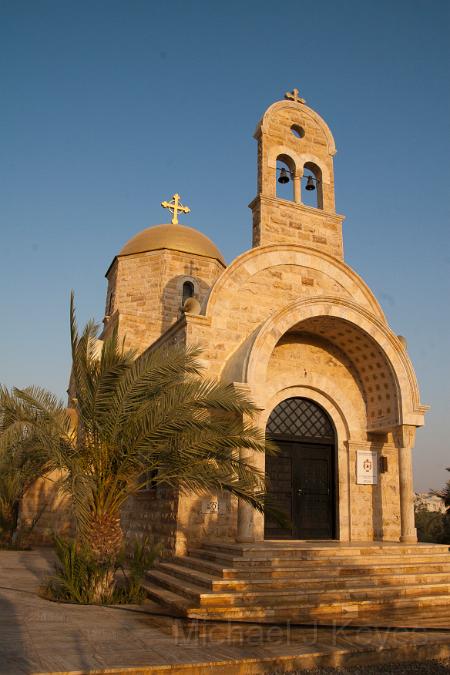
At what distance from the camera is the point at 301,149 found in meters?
12.4

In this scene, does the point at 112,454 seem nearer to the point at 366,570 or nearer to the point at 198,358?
the point at 198,358

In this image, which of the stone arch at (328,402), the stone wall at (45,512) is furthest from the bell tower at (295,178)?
the stone wall at (45,512)

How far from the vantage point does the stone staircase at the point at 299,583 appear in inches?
257

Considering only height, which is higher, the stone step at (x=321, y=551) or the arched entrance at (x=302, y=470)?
the arched entrance at (x=302, y=470)

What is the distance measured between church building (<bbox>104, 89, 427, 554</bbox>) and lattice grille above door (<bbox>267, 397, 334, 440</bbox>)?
0.02 meters

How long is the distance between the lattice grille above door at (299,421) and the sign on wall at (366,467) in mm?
696

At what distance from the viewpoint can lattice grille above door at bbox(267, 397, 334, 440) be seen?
10.7 meters

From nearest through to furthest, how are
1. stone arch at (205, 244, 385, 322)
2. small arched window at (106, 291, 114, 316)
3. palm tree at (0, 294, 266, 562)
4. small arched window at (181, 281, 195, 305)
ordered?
palm tree at (0, 294, 266, 562), stone arch at (205, 244, 385, 322), small arched window at (181, 281, 195, 305), small arched window at (106, 291, 114, 316)

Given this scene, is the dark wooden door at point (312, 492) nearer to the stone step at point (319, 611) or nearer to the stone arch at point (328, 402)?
the stone arch at point (328, 402)

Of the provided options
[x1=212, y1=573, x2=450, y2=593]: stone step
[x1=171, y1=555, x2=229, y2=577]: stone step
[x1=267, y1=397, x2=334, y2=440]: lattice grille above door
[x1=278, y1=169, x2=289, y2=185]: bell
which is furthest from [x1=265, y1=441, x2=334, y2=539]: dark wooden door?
[x1=278, y1=169, x2=289, y2=185]: bell

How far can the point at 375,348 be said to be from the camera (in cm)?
1076

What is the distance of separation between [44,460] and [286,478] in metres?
4.62

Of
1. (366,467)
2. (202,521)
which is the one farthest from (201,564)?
(366,467)

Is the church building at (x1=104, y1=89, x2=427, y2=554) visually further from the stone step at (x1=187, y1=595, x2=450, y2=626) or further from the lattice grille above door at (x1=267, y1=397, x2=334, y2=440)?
the stone step at (x1=187, y1=595, x2=450, y2=626)
